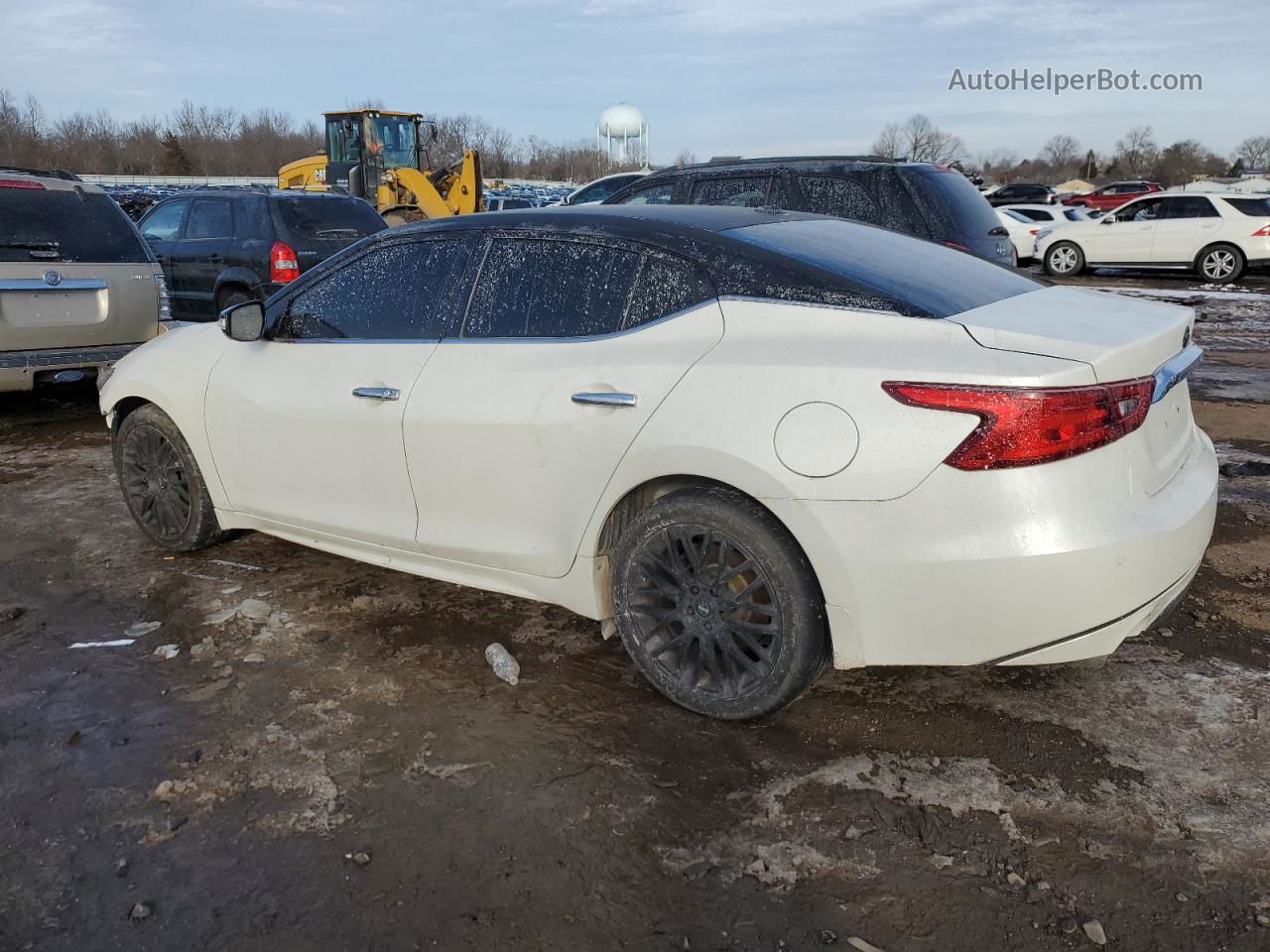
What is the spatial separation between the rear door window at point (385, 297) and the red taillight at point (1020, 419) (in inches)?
74.0

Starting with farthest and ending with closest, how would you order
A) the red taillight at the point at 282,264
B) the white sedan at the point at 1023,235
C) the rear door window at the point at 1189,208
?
the white sedan at the point at 1023,235 → the rear door window at the point at 1189,208 → the red taillight at the point at 282,264

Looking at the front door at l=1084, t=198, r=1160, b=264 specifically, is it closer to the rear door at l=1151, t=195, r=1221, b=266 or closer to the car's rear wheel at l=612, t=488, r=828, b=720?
the rear door at l=1151, t=195, r=1221, b=266

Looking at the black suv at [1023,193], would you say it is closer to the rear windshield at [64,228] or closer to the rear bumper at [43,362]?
the rear windshield at [64,228]

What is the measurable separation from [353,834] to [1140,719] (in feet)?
7.70

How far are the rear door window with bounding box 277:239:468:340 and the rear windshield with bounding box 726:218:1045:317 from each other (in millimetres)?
1131

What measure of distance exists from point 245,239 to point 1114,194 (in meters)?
39.4

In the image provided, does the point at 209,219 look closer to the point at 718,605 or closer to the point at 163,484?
the point at 163,484

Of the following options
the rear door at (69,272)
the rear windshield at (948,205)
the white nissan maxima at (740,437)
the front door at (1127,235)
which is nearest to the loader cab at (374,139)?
the rear door at (69,272)

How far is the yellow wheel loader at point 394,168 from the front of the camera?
716 inches

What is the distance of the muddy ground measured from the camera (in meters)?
2.33

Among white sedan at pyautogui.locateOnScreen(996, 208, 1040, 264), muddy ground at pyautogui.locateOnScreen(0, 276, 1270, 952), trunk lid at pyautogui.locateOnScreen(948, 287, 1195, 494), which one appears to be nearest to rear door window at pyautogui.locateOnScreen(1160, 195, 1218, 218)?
white sedan at pyautogui.locateOnScreen(996, 208, 1040, 264)

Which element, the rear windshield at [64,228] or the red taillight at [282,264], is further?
the red taillight at [282,264]

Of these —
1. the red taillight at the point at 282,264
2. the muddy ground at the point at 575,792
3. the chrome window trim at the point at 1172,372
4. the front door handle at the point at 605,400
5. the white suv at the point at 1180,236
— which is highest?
the white suv at the point at 1180,236

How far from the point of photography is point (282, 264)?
32.1 ft
